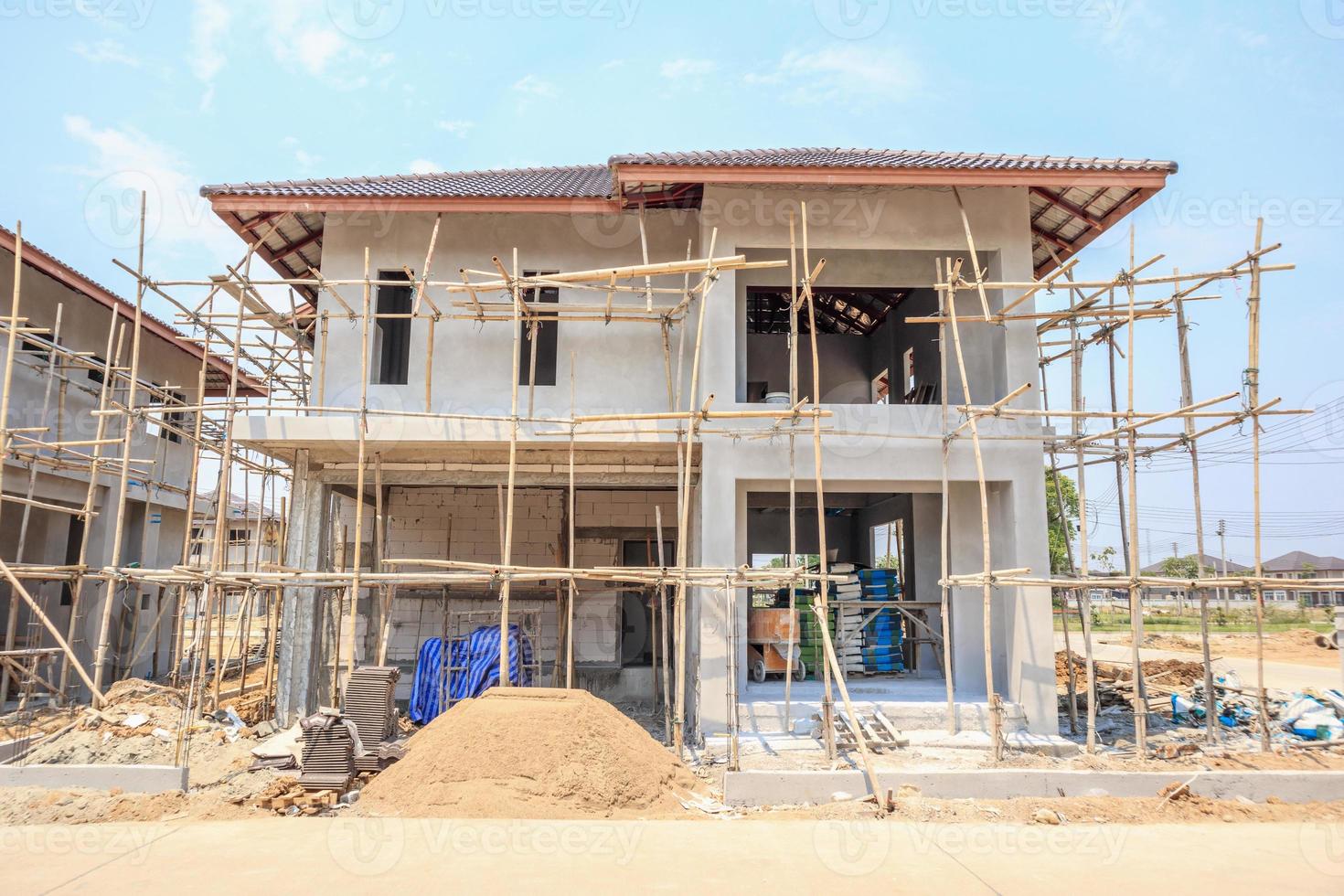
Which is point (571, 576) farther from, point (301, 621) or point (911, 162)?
point (911, 162)

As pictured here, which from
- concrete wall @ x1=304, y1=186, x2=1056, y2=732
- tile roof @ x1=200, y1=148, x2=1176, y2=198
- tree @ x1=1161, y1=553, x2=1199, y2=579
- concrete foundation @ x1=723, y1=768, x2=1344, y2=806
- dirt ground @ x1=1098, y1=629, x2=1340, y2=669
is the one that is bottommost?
dirt ground @ x1=1098, y1=629, x2=1340, y2=669

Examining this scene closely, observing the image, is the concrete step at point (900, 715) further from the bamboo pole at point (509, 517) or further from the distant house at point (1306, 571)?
the distant house at point (1306, 571)

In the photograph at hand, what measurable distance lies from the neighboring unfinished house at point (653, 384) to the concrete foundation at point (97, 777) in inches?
117

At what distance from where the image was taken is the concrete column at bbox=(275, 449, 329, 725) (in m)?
10.5

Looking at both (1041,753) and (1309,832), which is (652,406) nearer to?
(1041,753)

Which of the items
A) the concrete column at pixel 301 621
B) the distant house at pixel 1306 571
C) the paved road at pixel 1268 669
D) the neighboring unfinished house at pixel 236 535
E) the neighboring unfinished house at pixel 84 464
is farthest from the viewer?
A: the distant house at pixel 1306 571

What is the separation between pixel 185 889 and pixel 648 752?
3881 mm

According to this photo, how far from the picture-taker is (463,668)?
1102 centimetres

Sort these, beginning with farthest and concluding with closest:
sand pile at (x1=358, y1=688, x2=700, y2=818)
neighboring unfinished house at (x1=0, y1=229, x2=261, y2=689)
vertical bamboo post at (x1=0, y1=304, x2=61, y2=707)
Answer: neighboring unfinished house at (x1=0, y1=229, x2=261, y2=689) → vertical bamboo post at (x1=0, y1=304, x2=61, y2=707) → sand pile at (x1=358, y1=688, x2=700, y2=818)

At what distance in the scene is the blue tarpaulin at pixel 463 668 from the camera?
1094cm

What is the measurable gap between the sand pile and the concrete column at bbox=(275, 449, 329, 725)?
11.0ft

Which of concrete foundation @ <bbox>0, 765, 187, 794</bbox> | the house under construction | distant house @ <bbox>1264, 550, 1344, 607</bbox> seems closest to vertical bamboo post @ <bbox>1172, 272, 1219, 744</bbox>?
the house under construction

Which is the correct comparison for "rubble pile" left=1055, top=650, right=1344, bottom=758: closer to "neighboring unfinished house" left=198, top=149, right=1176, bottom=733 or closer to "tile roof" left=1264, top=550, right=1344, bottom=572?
"neighboring unfinished house" left=198, top=149, right=1176, bottom=733

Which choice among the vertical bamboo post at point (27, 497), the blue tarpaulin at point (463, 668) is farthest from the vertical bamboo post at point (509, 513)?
the vertical bamboo post at point (27, 497)
